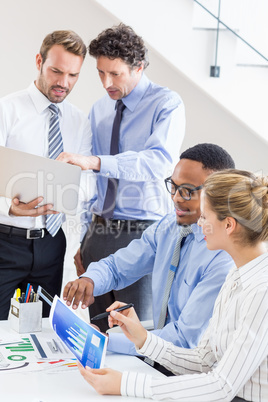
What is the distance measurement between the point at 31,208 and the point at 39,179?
0.18 m

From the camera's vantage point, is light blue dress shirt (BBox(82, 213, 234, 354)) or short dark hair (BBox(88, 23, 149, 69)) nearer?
light blue dress shirt (BBox(82, 213, 234, 354))

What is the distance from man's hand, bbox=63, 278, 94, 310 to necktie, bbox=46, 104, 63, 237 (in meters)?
0.51

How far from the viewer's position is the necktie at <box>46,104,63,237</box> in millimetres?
2465

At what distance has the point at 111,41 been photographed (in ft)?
8.52

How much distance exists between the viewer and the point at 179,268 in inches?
77.7

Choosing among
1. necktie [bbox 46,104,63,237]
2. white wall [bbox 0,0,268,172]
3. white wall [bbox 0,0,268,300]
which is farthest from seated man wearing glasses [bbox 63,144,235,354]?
white wall [bbox 0,0,268,172]

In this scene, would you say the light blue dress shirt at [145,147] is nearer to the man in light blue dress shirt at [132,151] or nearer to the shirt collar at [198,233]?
the man in light blue dress shirt at [132,151]

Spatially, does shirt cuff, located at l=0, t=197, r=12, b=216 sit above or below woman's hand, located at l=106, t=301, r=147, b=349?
above

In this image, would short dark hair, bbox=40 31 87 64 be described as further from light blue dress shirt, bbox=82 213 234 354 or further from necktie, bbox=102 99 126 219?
light blue dress shirt, bbox=82 213 234 354

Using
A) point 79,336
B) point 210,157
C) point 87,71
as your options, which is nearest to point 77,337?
point 79,336

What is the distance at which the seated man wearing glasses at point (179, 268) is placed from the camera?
5.72 ft

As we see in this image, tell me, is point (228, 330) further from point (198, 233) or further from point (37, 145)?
point (37, 145)

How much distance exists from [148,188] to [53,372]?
4.37 feet

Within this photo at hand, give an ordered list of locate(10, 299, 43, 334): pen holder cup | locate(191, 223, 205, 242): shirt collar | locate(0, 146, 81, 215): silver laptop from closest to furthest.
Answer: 1. locate(10, 299, 43, 334): pen holder cup
2. locate(191, 223, 205, 242): shirt collar
3. locate(0, 146, 81, 215): silver laptop
